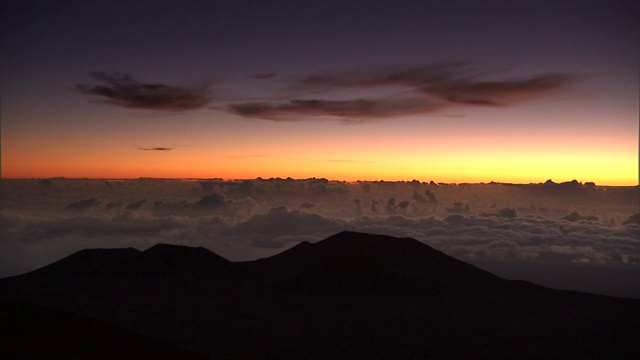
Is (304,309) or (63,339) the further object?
(304,309)

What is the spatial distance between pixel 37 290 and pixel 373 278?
2365 inches

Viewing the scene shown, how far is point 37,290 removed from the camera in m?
87.4

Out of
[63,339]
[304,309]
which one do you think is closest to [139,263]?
[304,309]

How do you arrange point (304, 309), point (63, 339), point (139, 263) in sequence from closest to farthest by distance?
point (63, 339)
point (304, 309)
point (139, 263)

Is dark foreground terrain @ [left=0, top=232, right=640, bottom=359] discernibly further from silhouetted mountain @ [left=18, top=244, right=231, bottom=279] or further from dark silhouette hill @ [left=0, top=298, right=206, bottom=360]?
silhouetted mountain @ [left=18, top=244, right=231, bottom=279]

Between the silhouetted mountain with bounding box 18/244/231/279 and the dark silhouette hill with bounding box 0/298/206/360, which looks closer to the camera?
the dark silhouette hill with bounding box 0/298/206/360

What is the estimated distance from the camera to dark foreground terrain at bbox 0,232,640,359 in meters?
31.8

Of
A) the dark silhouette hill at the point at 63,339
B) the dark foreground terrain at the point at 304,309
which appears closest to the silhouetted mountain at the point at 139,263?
the dark foreground terrain at the point at 304,309

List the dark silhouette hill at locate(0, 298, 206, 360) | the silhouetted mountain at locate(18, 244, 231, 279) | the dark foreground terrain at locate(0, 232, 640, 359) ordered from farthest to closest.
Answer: the silhouetted mountain at locate(18, 244, 231, 279), the dark foreground terrain at locate(0, 232, 640, 359), the dark silhouette hill at locate(0, 298, 206, 360)

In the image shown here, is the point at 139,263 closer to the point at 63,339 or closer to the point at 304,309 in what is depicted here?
the point at 304,309

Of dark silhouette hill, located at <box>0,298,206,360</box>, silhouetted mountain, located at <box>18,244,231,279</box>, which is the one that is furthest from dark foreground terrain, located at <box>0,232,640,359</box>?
silhouetted mountain, located at <box>18,244,231,279</box>

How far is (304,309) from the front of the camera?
249 ft

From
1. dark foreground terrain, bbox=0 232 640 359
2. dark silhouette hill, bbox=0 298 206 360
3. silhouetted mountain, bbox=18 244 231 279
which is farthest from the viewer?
silhouetted mountain, bbox=18 244 231 279

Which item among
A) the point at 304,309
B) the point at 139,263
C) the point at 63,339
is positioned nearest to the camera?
the point at 63,339
